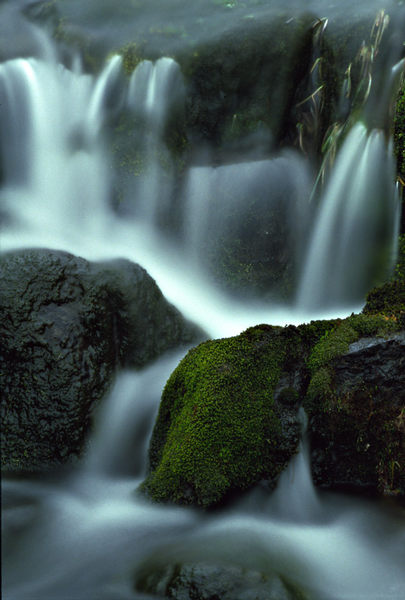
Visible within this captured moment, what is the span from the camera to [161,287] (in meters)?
6.46

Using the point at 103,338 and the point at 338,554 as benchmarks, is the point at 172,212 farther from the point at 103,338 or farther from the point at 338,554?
the point at 338,554

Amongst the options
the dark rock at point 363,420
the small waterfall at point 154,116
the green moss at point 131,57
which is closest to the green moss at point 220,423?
the dark rock at point 363,420

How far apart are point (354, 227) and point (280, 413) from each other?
3.23 m

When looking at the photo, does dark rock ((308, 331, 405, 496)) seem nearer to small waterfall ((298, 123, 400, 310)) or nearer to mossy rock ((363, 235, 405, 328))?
mossy rock ((363, 235, 405, 328))

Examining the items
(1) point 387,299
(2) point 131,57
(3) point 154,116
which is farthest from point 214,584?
(2) point 131,57

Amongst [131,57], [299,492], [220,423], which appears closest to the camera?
[220,423]

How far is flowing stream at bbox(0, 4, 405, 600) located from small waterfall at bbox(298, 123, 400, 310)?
0.06 feet

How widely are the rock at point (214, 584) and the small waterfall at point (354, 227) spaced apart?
12.1 ft

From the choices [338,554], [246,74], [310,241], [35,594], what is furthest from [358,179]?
[35,594]

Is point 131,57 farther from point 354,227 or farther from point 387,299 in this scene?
point 387,299

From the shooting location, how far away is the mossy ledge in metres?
3.32

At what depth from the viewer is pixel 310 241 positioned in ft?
21.5

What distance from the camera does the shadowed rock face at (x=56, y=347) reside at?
150 inches

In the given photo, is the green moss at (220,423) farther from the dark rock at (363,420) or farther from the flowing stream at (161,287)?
the dark rock at (363,420)
